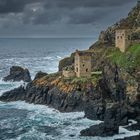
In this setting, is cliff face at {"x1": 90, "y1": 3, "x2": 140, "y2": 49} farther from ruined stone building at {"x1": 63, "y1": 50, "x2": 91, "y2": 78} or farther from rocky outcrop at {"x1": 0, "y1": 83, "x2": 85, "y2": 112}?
rocky outcrop at {"x1": 0, "y1": 83, "x2": 85, "y2": 112}

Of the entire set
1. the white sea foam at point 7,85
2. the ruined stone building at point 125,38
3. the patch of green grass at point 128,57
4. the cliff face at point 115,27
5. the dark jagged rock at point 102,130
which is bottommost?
the dark jagged rock at point 102,130

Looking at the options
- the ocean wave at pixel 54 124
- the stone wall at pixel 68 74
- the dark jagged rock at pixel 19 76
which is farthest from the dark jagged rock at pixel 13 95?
the dark jagged rock at pixel 19 76

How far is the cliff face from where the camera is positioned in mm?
141825

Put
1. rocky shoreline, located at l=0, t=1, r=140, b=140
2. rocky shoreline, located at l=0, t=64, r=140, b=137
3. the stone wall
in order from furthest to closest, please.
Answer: the stone wall, rocky shoreline, located at l=0, t=1, r=140, b=140, rocky shoreline, located at l=0, t=64, r=140, b=137

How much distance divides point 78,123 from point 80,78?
20623 millimetres

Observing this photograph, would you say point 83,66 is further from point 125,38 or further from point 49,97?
point 125,38

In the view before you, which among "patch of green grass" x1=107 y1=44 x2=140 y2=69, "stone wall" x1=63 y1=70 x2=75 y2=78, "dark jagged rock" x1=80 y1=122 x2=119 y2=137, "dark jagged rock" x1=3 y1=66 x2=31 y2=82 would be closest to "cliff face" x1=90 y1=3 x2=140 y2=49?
"patch of green grass" x1=107 y1=44 x2=140 y2=69

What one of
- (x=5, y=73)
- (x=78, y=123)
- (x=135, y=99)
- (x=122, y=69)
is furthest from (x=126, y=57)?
(x=5, y=73)

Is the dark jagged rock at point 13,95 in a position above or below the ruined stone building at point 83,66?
below

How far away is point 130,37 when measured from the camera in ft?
403

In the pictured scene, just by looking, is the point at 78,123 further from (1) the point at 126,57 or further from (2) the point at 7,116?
(1) the point at 126,57

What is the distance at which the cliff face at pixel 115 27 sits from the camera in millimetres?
141825

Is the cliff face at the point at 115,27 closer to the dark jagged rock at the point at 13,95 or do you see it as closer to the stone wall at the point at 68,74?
the stone wall at the point at 68,74

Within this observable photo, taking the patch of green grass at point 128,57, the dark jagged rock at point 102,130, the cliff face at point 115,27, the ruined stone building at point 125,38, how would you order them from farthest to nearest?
the cliff face at point 115,27
the ruined stone building at point 125,38
the patch of green grass at point 128,57
the dark jagged rock at point 102,130
